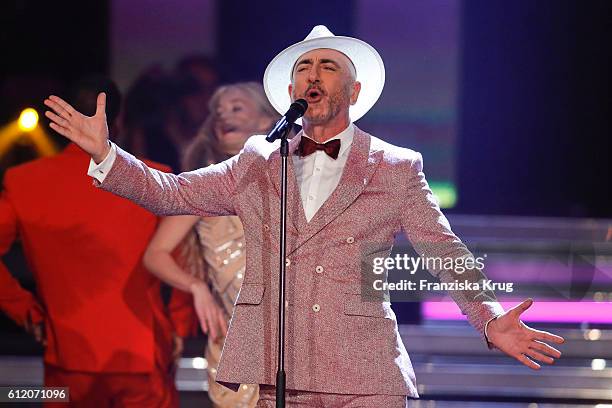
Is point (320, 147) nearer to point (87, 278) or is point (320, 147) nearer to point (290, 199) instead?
point (290, 199)

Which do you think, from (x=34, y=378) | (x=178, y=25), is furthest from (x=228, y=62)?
(x=34, y=378)

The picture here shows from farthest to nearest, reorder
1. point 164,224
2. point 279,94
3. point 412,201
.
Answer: point 164,224, point 279,94, point 412,201

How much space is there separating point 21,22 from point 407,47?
2.13m

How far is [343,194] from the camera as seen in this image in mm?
3291

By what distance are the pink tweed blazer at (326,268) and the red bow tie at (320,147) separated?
0.06 m

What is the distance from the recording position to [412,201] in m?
3.35

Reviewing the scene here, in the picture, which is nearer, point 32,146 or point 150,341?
point 150,341

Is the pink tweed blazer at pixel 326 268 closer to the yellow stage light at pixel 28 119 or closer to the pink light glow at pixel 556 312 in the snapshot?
the pink light glow at pixel 556 312

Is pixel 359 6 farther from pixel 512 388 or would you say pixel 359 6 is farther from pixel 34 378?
pixel 34 378

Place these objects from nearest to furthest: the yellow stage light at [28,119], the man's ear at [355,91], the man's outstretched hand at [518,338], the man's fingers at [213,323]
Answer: the man's outstretched hand at [518,338]
the man's ear at [355,91]
the man's fingers at [213,323]
the yellow stage light at [28,119]

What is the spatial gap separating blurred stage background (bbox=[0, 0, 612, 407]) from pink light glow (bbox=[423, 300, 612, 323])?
0.03 metres

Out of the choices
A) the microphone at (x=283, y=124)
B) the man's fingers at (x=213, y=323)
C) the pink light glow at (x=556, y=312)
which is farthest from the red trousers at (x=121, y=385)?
the microphone at (x=283, y=124)

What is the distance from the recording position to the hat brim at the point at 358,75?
3.71 metres

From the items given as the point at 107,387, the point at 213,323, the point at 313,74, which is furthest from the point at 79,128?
the point at 107,387
